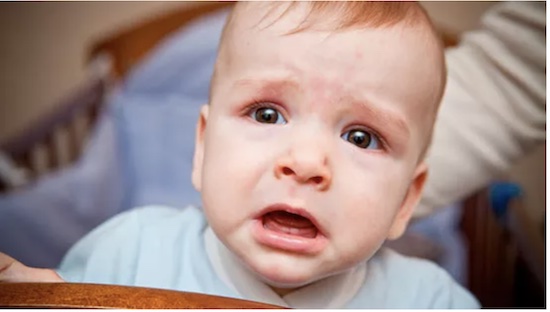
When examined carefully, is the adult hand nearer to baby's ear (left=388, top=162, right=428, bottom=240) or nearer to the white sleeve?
baby's ear (left=388, top=162, right=428, bottom=240)

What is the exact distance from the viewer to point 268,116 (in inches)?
20.9

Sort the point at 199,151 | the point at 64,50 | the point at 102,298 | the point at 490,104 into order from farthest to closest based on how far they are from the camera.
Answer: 1. the point at 64,50
2. the point at 490,104
3. the point at 199,151
4. the point at 102,298

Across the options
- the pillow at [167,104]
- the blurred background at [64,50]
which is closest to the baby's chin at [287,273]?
the blurred background at [64,50]

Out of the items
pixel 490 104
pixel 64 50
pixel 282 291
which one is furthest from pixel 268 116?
pixel 64 50

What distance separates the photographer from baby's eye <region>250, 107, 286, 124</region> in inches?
20.8

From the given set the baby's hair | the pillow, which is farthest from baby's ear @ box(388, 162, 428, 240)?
the pillow

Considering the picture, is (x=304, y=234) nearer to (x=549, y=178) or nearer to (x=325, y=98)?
(x=325, y=98)

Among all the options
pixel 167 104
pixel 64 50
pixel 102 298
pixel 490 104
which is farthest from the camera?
pixel 167 104

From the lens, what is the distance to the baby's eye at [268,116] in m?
0.53

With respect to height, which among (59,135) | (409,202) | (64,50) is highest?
(409,202)

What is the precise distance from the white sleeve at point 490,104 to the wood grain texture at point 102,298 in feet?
1.31

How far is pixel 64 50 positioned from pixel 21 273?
0.82 meters

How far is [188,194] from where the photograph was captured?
1135 millimetres

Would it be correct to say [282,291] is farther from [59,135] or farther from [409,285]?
[59,135]
